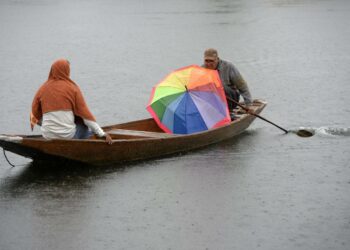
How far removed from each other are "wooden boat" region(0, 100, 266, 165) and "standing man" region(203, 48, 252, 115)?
49 centimetres

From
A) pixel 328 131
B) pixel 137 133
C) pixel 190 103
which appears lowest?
pixel 328 131

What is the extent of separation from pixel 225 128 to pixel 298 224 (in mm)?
3982

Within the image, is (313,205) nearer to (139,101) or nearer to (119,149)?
(119,149)

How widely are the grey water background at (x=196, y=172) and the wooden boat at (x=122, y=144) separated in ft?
0.61

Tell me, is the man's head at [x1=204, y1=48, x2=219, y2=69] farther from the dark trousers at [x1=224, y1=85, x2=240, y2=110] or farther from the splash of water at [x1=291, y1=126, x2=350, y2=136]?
the splash of water at [x1=291, y1=126, x2=350, y2=136]

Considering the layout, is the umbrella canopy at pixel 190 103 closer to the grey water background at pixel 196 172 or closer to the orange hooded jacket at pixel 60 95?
the grey water background at pixel 196 172

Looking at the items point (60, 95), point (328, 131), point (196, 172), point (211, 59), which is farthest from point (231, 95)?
point (60, 95)

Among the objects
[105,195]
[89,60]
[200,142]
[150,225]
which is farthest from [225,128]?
[89,60]

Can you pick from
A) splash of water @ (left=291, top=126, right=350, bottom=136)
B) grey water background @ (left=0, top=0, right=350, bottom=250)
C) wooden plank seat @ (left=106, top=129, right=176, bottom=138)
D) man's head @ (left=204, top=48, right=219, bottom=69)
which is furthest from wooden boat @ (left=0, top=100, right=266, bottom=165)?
splash of water @ (left=291, top=126, right=350, bottom=136)

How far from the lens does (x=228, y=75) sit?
1299cm

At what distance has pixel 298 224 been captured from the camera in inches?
340

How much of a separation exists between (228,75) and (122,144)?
299 cm

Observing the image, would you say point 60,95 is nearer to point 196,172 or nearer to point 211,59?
point 196,172

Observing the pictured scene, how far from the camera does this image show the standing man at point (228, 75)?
1275 centimetres
